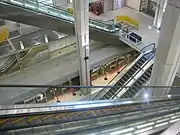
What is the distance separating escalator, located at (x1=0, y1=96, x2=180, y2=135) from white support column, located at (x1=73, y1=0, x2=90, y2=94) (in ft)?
18.0

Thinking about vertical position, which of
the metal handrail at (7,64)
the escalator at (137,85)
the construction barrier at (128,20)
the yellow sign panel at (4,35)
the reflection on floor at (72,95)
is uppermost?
the yellow sign panel at (4,35)

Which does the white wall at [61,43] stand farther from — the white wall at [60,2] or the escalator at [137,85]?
the escalator at [137,85]

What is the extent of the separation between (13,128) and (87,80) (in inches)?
374

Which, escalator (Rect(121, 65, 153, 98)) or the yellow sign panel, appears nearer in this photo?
escalator (Rect(121, 65, 153, 98))

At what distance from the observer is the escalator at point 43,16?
11.0 meters

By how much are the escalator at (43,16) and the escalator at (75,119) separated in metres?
6.76

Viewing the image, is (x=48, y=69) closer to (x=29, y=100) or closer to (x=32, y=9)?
(x=29, y=100)

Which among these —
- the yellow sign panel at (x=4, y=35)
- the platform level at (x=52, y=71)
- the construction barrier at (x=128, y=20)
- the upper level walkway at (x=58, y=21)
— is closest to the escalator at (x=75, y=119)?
the platform level at (x=52, y=71)

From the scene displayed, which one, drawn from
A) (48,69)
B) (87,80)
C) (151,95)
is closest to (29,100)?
(48,69)

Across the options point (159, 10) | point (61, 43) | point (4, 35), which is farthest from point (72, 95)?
point (159, 10)

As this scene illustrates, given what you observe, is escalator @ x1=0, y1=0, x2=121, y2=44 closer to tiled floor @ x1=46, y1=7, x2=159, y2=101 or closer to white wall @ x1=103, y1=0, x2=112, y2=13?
tiled floor @ x1=46, y1=7, x2=159, y2=101

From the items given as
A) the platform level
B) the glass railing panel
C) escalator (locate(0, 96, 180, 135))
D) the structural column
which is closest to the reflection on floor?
the glass railing panel

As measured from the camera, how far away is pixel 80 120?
5.50m

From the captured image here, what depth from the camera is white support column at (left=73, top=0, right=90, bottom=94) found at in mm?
10977
